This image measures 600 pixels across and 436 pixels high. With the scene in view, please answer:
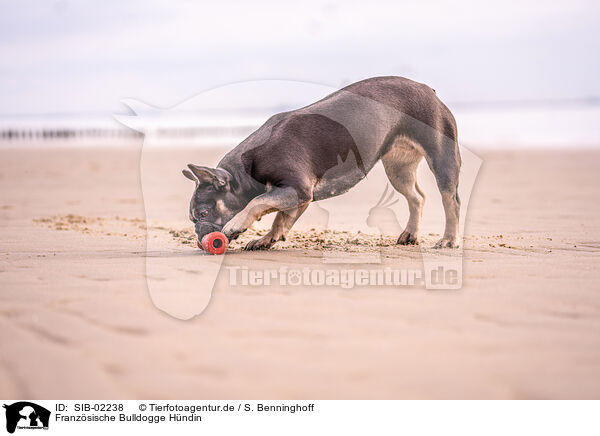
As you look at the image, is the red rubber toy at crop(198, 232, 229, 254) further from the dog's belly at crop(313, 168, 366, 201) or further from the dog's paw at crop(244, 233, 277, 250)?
Result: the dog's belly at crop(313, 168, 366, 201)

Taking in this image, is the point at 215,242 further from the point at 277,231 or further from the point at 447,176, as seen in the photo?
the point at 447,176

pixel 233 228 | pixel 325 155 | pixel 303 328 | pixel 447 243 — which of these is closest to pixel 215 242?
pixel 233 228

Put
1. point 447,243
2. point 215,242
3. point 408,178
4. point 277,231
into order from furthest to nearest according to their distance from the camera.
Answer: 1. point 408,178
2. point 447,243
3. point 277,231
4. point 215,242

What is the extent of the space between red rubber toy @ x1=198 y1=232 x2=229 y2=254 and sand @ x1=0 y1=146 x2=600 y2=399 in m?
0.15

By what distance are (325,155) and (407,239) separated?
4.24ft

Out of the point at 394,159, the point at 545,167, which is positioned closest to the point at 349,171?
the point at 394,159

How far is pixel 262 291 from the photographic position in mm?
4086

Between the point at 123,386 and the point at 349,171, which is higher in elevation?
the point at 349,171

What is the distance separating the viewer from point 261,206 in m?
5.53

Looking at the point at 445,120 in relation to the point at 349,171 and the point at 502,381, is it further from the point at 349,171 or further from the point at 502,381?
the point at 502,381

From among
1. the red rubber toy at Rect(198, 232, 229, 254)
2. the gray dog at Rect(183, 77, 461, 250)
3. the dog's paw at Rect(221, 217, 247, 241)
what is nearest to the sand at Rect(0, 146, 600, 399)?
the red rubber toy at Rect(198, 232, 229, 254)
